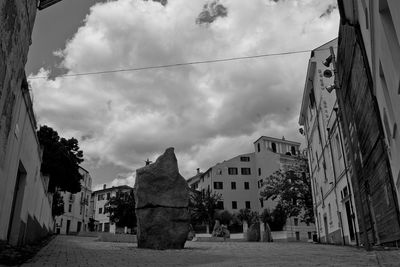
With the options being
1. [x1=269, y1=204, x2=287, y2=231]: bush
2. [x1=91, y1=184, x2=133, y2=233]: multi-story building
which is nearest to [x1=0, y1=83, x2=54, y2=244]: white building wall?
[x1=269, y1=204, x2=287, y2=231]: bush

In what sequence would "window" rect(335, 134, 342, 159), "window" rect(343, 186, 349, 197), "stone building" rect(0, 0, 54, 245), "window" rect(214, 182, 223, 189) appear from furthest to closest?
"window" rect(214, 182, 223, 189), "window" rect(335, 134, 342, 159), "window" rect(343, 186, 349, 197), "stone building" rect(0, 0, 54, 245)

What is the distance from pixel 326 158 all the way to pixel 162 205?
1299 centimetres

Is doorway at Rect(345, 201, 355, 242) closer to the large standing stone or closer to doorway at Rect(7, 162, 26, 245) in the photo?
the large standing stone

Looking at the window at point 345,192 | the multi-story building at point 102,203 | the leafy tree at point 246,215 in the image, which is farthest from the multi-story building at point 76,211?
the window at point 345,192

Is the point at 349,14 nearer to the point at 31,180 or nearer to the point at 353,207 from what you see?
the point at 353,207

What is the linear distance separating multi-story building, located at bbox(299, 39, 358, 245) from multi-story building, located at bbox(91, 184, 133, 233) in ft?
198

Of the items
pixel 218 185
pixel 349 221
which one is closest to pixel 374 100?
pixel 349 221

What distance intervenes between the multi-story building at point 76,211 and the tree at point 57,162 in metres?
25.8

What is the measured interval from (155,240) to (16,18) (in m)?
8.83

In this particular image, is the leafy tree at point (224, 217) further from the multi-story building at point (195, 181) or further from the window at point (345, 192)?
the window at point (345, 192)

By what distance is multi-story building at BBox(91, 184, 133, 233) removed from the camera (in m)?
83.6

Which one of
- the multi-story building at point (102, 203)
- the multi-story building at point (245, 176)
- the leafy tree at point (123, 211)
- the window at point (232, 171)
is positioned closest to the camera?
the leafy tree at point (123, 211)

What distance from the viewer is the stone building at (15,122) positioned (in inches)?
256

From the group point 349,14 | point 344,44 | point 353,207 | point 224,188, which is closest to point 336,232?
point 353,207
